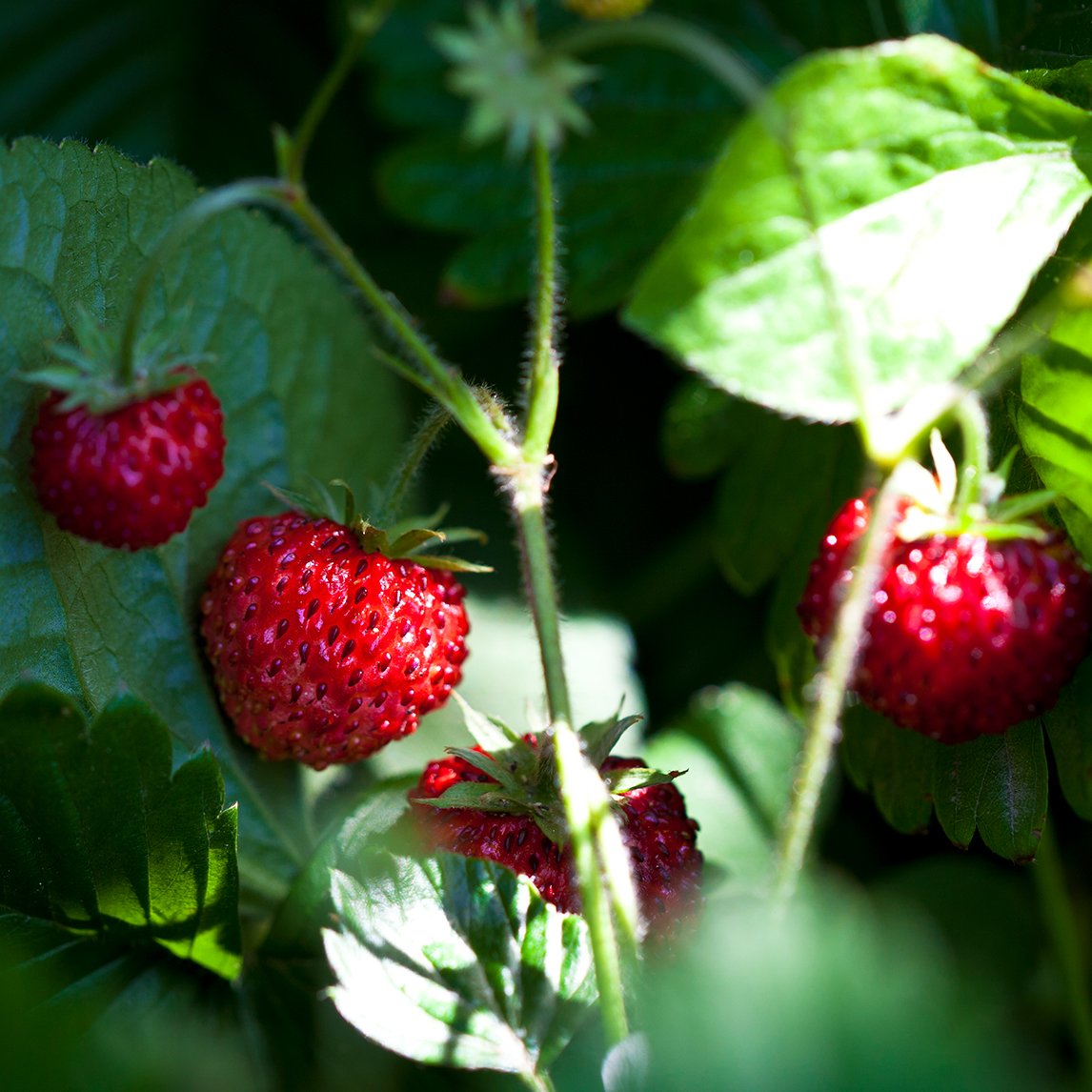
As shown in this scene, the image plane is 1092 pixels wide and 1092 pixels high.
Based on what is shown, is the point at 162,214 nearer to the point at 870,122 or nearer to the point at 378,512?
the point at 378,512

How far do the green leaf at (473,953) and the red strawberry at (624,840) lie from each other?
0.19ft

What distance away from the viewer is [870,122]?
2.62 feet

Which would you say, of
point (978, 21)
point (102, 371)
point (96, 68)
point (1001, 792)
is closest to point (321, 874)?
point (102, 371)

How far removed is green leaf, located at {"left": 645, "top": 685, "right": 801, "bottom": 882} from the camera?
4.71 ft

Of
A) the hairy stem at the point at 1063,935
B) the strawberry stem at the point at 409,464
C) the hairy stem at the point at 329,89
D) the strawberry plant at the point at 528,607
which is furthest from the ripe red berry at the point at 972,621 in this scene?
the hairy stem at the point at 1063,935

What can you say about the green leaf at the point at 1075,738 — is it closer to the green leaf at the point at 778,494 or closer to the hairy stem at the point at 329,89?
the green leaf at the point at 778,494

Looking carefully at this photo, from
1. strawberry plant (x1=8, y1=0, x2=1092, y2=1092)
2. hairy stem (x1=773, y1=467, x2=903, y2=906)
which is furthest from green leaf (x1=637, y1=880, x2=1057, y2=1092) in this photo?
hairy stem (x1=773, y1=467, x2=903, y2=906)

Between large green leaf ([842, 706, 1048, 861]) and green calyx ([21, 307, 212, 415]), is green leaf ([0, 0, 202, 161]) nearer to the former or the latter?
green calyx ([21, 307, 212, 415])

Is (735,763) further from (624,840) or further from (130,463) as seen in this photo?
(130,463)

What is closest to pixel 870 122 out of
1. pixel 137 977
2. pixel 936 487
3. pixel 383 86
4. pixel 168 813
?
pixel 936 487

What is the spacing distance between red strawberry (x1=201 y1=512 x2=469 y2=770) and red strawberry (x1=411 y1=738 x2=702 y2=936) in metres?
0.10

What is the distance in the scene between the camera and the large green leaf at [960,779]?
3.03 ft

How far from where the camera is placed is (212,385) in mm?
1119

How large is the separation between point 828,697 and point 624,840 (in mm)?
259
